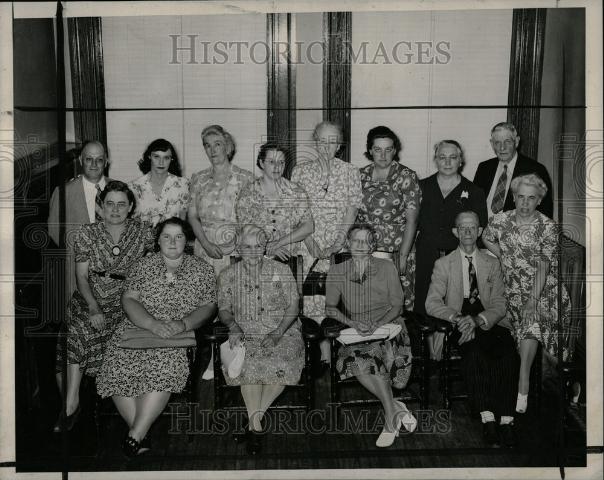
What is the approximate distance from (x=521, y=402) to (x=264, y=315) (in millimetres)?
1482

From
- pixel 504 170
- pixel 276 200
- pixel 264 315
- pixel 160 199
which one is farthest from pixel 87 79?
pixel 504 170

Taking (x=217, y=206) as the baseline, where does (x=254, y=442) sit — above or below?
below

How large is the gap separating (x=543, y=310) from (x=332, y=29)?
191 cm

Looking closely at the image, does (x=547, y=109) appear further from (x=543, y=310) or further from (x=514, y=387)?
(x=514, y=387)

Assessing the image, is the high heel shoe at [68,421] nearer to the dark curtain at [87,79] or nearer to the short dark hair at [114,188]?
the short dark hair at [114,188]

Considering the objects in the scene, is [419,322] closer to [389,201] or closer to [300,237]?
[389,201]

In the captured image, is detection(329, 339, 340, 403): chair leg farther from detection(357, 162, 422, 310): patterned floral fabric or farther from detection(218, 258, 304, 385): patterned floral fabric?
detection(357, 162, 422, 310): patterned floral fabric

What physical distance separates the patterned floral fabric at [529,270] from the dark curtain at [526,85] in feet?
1.30

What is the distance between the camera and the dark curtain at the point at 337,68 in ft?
16.6

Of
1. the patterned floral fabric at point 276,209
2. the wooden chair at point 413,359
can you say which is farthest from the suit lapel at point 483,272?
the patterned floral fabric at point 276,209

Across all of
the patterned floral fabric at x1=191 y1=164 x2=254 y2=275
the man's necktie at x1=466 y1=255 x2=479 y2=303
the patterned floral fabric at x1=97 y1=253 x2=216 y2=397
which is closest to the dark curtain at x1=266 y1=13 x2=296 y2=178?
the patterned floral fabric at x1=191 y1=164 x2=254 y2=275

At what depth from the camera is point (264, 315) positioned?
516cm

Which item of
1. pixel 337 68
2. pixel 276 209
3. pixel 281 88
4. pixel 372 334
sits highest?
pixel 337 68

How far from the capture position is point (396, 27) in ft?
16.6
